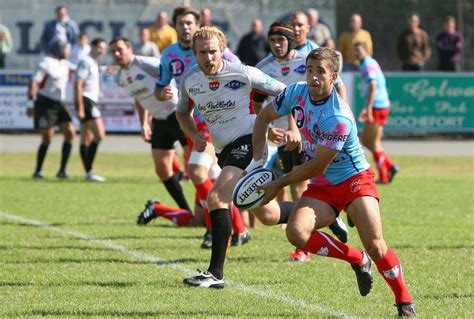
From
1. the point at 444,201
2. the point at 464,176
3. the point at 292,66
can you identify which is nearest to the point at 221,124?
the point at 292,66

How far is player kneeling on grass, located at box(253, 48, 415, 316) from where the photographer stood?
7559mm

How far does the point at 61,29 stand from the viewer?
2495cm

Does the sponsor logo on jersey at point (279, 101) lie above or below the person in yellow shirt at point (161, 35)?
above

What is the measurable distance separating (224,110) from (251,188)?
1592 millimetres

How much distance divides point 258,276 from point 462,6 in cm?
1911

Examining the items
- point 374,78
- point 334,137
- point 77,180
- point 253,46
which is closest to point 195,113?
point 334,137

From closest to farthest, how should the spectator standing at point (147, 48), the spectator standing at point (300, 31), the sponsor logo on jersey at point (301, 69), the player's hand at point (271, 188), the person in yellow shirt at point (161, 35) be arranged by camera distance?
1. the player's hand at point (271, 188)
2. the sponsor logo on jersey at point (301, 69)
3. the spectator standing at point (300, 31)
4. the spectator standing at point (147, 48)
5. the person in yellow shirt at point (161, 35)

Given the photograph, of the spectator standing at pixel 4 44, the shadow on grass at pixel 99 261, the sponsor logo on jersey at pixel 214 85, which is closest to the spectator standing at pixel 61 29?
the spectator standing at pixel 4 44

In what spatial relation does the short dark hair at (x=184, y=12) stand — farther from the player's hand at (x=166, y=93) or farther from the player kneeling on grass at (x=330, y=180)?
the player kneeling on grass at (x=330, y=180)

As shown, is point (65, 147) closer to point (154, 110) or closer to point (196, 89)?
point (154, 110)

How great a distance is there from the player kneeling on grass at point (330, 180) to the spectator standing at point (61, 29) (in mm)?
17252

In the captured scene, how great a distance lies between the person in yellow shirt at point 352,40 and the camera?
2472 cm

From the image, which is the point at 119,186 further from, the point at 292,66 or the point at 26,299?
the point at 26,299

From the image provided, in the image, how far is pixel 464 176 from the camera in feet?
63.9
